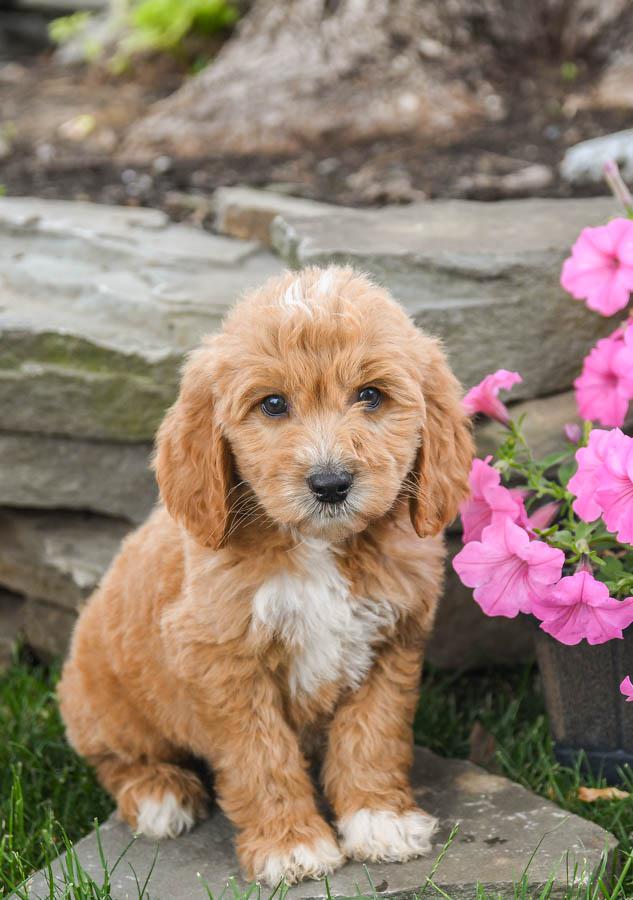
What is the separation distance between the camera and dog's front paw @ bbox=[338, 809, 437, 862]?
339 centimetres

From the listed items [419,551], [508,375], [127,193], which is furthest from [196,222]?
[419,551]

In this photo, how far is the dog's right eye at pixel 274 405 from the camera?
3.14 metres

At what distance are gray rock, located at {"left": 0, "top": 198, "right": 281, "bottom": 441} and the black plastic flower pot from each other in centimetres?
184

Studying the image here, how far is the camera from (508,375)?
3795 millimetres

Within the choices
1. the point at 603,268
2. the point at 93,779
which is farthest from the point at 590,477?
the point at 93,779

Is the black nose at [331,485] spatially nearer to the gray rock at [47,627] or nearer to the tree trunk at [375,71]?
the gray rock at [47,627]

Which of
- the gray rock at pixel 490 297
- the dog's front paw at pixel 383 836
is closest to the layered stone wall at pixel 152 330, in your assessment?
the gray rock at pixel 490 297

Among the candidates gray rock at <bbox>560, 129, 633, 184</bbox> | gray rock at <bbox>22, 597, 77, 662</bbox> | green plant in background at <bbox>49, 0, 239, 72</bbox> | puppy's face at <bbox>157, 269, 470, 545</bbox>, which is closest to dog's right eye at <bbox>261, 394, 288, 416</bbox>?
puppy's face at <bbox>157, 269, 470, 545</bbox>

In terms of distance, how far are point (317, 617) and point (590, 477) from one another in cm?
88

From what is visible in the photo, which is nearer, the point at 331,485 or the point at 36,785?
the point at 331,485

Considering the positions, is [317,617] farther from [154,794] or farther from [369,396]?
[154,794]

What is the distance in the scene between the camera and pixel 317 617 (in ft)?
10.9

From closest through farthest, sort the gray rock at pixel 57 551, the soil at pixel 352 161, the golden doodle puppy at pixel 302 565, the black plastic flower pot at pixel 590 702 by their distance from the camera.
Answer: the golden doodle puppy at pixel 302 565 < the black plastic flower pot at pixel 590 702 < the gray rock at pixel 57 551 < the soil at pixel 352 161

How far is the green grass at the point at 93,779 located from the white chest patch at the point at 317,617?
2.03 ft
